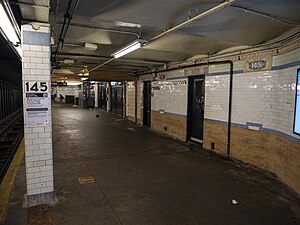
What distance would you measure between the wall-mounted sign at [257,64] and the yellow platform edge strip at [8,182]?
17.2 ft

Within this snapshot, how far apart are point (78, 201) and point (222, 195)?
2.26m

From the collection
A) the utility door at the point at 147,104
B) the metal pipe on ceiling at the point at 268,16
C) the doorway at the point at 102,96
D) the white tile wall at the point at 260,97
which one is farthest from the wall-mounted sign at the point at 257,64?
the doorway at the point at 102,96

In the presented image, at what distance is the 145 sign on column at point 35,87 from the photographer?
3.14 metres

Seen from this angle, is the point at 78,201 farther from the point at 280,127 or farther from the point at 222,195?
the point at 280,127

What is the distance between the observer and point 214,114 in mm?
6102

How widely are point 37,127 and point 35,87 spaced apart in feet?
1.91

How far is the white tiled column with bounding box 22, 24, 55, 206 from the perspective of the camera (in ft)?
10.3

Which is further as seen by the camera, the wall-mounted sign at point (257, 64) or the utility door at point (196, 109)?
the utility door at point (196, 109)

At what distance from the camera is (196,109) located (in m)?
7.11

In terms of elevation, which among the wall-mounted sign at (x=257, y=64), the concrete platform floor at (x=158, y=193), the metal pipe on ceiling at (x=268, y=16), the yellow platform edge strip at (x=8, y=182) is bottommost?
the concrete platform floor at (x=158, y=193)

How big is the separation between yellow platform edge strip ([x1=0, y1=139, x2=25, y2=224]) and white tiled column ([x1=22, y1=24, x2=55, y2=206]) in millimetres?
321

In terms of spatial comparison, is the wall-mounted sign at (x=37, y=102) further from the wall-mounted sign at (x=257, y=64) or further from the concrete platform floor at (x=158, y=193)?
the wall-mounted sign at (x=257, y=64)

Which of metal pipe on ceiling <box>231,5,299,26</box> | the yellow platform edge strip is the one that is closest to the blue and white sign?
metal pipe on ceiling <box>231,5,299,26</box>

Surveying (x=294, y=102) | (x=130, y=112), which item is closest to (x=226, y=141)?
(x=294, y=102)
